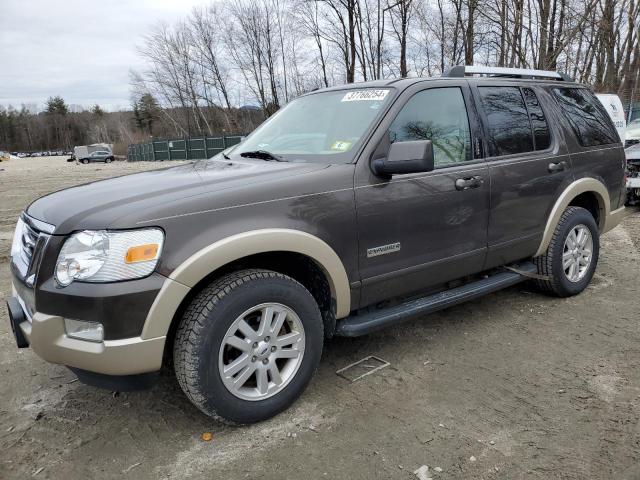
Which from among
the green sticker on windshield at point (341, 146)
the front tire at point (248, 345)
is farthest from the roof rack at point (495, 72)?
the front tire at point (248, 345)

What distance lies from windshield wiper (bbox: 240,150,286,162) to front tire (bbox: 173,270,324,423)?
36.7 inches

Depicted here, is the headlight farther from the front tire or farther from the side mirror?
the side mirror

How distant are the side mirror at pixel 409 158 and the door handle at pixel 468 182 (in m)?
0.60

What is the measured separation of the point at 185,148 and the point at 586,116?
137ft

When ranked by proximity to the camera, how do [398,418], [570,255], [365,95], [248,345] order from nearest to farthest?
1. [248,345]
2. [398,418]
3. [365,95]
4. [570,255]

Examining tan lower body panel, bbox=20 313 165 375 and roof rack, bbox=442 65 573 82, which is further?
roof rack, bbox=442 65 573 82

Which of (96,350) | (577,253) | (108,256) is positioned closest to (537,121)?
(577,253)

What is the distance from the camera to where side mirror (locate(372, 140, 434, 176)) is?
281 centimetres

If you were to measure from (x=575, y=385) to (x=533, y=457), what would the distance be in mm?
853

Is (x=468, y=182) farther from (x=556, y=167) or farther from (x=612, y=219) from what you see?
(x=612, y=219)

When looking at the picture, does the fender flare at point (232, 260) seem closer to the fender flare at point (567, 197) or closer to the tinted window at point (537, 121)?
the fender flare at point (567, 197)

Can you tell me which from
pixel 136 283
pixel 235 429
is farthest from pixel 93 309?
pixel 235 429

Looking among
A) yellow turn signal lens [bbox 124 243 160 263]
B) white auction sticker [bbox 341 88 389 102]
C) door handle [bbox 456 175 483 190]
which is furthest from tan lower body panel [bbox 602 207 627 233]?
yellow turn signal lens [bbox 124 243 160 263]

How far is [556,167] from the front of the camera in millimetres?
4109
